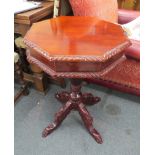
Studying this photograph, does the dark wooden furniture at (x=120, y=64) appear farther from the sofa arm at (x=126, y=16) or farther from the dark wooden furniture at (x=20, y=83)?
the dark wooden furniture at (x=20, y=83)

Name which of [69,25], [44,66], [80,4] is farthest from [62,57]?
[80,4]

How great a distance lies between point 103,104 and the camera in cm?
164

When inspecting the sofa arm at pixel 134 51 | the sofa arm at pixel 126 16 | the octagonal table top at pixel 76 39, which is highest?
the sofa arm at pixel 126 16

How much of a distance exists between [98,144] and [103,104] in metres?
0.40

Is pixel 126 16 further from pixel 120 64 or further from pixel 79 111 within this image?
pixel 79 111

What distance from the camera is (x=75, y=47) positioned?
94 centimetres

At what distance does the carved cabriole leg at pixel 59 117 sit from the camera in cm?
135

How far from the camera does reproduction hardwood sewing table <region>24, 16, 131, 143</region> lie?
892 mm

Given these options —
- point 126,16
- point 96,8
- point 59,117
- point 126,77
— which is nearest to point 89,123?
point 59,117

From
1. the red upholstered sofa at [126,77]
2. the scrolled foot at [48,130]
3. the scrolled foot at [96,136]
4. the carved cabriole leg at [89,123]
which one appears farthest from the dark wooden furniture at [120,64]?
the scrolled foot at [48,130]

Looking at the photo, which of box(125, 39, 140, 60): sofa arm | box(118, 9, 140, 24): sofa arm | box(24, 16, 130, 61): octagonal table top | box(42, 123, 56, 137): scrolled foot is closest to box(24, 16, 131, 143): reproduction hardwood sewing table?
box(24, 16, 130, 61): octagonal table top

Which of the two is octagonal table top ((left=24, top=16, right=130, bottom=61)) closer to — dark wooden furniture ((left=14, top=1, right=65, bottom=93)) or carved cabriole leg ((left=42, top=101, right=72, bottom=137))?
dark wooden furniture ((left=14, top=1, right=65, bottom=93))

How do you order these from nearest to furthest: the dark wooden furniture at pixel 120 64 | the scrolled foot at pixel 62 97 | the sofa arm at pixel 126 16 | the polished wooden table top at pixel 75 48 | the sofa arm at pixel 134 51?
1. the polished wooden table top at pixel 75 48
2. the sofa arm at pixel 134 51
3. the dark wooden furniture at pixel 120 64
4. the scrolled foot at pixel 62 97
5. the sofa arm at pixel 126 16

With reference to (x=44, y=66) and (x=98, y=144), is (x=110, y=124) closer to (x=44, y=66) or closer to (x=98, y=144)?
(x=98, y=144)
